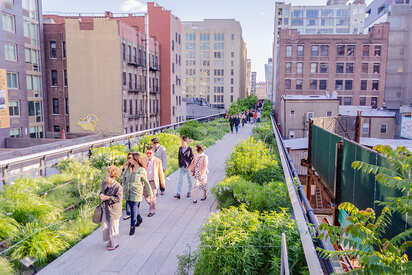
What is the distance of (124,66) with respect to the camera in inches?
1822

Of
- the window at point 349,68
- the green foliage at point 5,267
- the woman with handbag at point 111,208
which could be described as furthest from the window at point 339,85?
the green foliage at point 5,267

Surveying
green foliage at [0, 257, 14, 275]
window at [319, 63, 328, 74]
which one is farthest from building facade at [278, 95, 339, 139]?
green foliage at [0, 257, 14, 275]

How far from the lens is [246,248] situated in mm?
5086

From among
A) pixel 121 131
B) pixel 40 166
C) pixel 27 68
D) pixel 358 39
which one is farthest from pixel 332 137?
pixel 358 39

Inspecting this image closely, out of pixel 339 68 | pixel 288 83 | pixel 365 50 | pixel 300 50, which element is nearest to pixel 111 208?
pixel 288 83

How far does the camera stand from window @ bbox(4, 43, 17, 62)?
128ft

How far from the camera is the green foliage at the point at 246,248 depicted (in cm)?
497

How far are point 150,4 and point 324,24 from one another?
105m

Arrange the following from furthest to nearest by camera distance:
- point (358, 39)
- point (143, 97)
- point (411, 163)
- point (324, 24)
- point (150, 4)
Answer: point (324, 24), point (358, 39), point (150, 4), point (143, 97), point (411, 163)

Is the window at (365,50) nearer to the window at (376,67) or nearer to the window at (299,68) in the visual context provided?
the window at (376,67)

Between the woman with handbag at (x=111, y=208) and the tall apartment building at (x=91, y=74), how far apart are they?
40.3 m

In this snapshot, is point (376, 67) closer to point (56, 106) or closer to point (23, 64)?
point (56, 106)

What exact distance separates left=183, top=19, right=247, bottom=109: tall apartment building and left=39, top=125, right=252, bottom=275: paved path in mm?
120836

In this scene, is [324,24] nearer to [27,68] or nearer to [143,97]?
[143,97]
